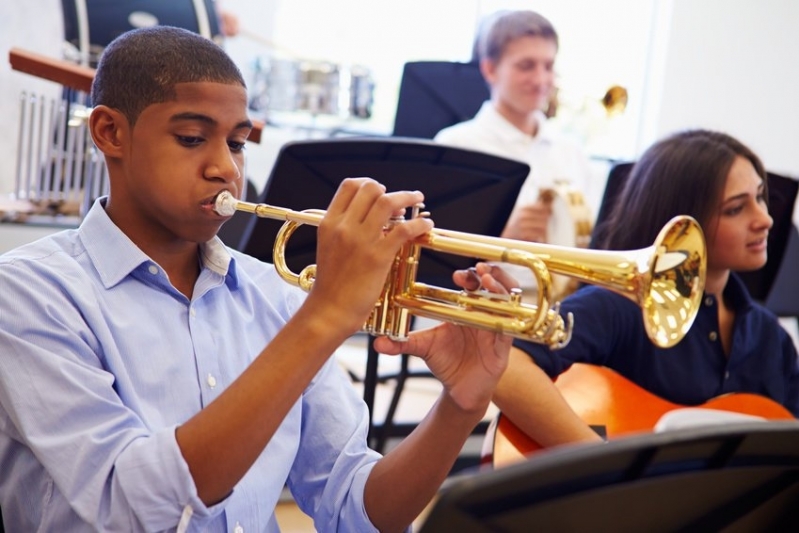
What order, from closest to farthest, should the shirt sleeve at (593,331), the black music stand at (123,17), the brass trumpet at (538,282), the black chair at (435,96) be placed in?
1. the brass trumpet at (538,282)
2. the shirt sleeve at (593,331)
3. the black music stand at (123,17)
4. the black chair at (435,96)

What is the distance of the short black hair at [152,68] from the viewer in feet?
5.04

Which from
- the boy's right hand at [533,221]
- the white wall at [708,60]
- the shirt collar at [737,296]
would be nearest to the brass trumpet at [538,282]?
the shirt collar at [737,296]

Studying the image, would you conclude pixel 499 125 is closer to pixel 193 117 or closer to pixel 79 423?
pixel 193 117

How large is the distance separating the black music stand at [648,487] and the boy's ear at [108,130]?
90 cm

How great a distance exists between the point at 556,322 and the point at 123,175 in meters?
0.70

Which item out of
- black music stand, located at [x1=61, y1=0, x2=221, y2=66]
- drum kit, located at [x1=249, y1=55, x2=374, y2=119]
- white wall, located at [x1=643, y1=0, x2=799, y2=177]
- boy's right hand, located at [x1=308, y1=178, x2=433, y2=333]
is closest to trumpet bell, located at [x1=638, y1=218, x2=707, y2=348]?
boy's right hand, located at [x1=308, y1=178, x2=433, y2=333]

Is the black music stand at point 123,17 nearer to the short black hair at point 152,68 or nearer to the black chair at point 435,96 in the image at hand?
the black chair at point 435,96

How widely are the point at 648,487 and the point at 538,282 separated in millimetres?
460

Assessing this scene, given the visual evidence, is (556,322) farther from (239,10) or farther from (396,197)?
(239,10)

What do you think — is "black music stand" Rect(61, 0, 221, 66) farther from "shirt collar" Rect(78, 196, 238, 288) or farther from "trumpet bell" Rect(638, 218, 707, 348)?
"trumpet bell" Rect(638, 218, 707, 348)

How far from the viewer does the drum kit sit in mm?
5430

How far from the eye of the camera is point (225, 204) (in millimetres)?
1479

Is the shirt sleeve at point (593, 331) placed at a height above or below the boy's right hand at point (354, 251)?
below

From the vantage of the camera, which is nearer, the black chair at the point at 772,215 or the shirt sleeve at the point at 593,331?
the shirt sleeve at the point at 593,331
